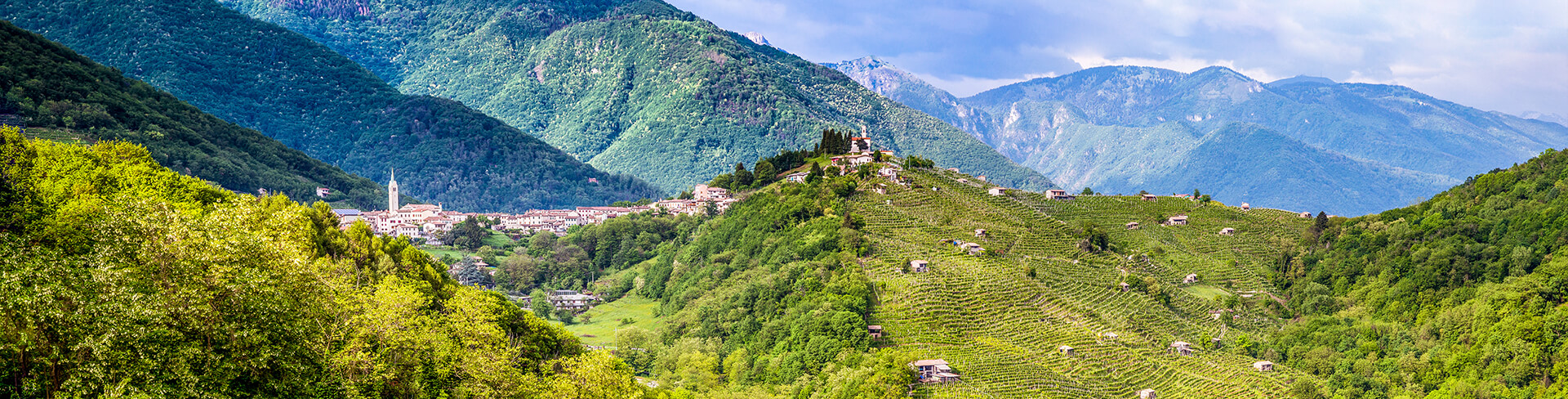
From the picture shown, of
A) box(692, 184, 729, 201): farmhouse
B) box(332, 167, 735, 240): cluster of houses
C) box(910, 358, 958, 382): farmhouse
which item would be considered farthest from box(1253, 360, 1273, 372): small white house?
box(692, 184, 729, 201): farmhouse

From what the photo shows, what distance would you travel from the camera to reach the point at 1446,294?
75.2m

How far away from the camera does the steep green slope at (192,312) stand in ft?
65.9

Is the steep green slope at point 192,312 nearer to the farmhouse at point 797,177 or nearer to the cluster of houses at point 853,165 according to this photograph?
the cluster of houses at point 853,165

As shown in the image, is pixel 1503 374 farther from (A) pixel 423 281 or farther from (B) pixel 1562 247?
(A) pixel 423 281

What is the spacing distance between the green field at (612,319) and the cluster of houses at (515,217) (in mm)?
19391

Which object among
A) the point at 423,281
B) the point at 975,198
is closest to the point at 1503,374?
the point at 975,198

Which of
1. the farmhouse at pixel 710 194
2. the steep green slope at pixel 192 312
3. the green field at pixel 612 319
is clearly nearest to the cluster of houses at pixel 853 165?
the farmhouse at pixel 710 194

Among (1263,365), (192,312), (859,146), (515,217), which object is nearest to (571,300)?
(859,146)

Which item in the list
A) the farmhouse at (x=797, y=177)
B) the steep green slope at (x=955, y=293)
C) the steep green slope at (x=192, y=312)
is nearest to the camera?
the steep green slope at (x=192, y=312)

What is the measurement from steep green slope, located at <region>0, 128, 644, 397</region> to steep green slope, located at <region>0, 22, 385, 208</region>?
141ft

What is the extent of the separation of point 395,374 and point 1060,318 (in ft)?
160

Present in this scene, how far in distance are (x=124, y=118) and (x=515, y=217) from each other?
62007 mm

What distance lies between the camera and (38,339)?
19625 mm

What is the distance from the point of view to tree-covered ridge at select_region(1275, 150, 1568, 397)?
6325 cm
